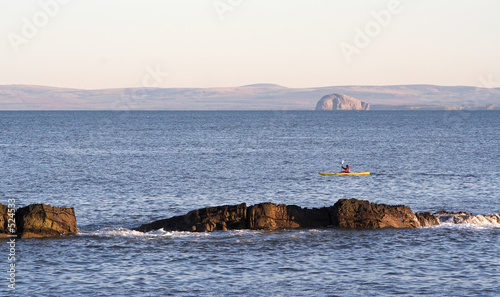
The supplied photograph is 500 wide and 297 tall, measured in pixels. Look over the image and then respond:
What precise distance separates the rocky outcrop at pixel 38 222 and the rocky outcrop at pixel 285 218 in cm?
398

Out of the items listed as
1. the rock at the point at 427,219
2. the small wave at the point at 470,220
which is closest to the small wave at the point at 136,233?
the rock at the point at 427,219

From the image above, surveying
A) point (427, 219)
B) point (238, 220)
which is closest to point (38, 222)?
point (238, 220)

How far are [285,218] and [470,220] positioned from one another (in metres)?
10.4

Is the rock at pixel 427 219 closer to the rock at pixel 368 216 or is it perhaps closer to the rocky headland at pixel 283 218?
the rocky headland at pixel 283 218

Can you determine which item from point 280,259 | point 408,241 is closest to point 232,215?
point 280,259

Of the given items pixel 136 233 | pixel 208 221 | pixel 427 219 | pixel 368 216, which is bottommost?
pixel 136 233

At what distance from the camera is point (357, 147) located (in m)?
99.5

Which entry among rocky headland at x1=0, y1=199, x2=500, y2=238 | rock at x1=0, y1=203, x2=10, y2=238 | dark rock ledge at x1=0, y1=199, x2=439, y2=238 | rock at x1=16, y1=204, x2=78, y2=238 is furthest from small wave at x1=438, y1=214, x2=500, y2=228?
rock at x1=0, y1=203, x2=10, y2=238

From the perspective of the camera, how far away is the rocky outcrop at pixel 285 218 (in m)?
32.9

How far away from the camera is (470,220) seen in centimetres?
3472

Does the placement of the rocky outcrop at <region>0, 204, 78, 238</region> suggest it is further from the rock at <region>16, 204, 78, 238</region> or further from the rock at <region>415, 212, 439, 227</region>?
the rock at <region>415, 212, 439, 227</region>

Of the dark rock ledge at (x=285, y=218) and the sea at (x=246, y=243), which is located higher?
the dark rock ledge at (x=285, y=218)

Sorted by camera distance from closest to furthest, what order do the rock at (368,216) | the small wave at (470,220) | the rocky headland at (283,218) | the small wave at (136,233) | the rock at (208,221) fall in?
the small wave at (136,233) < the rock at (208,221) < the rocky headland at (283,218) < the rock at (368,216) < the small wave at (470,220)

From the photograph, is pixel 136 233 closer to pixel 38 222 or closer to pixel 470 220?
pixel 38 222
